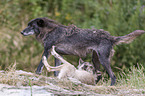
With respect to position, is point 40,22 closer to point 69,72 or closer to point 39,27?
point 39,27

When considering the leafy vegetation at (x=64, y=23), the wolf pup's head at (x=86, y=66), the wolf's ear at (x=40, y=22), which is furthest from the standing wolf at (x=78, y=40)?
the leafy vegetation at (x=64, y=23)

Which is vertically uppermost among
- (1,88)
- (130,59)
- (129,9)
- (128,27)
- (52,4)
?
(52,4)

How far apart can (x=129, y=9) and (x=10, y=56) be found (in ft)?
15.4

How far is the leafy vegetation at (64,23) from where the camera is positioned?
6.68 metres

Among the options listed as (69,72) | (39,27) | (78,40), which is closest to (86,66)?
(78,40)

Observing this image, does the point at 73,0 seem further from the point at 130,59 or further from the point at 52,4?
the point at 130,59

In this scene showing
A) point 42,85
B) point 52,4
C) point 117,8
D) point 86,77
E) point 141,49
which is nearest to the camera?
point 42,85

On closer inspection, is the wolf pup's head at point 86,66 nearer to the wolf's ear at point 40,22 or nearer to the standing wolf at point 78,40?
the standing wolf at point 78,40

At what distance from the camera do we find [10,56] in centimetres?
792

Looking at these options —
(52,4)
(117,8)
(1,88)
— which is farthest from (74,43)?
(52,4)

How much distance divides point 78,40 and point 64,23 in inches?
162

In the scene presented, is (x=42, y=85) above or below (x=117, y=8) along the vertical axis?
below

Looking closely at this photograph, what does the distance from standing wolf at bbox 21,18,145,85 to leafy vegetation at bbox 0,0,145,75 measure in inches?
39.0

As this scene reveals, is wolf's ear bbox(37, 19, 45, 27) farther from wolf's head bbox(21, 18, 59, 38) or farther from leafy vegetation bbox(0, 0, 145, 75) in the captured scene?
leafy vegetation bbox(0, 0, 145, 75)
